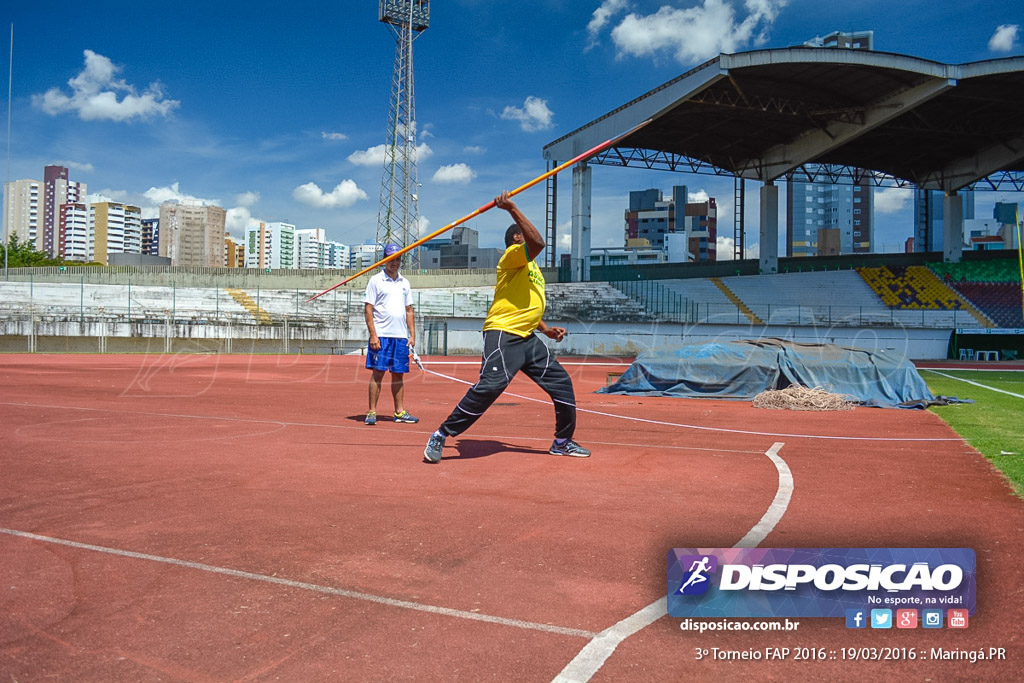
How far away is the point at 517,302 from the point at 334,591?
3671 mm

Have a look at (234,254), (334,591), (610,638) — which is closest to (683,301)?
(334,591)

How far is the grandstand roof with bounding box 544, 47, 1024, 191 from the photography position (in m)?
30.9

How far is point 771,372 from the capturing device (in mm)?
14148

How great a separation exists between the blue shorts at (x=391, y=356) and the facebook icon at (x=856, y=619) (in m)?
6.34

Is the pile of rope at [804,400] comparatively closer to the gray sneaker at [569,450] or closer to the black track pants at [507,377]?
the gray sneaker at [569,450]

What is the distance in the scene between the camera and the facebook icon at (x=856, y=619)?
2.70 m

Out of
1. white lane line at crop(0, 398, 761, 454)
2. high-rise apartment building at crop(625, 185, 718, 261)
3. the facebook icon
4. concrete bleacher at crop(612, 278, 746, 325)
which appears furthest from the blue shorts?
high-rise apartment building at crop(625, 185, 718, 261)

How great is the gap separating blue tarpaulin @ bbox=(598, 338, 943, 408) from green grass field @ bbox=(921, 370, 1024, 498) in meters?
0.98

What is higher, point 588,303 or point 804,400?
point 588,303

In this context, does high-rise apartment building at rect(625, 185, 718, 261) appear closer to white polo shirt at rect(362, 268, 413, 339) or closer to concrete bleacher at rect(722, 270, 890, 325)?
concrete bleacher at rect(722, 270, 890, 325)

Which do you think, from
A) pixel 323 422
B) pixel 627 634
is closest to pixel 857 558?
pixel 627 634

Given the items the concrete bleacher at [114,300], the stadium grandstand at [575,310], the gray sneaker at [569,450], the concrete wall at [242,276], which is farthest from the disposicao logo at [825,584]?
the concrete wall at [242,276]

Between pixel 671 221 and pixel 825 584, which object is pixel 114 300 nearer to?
pixel 825 584

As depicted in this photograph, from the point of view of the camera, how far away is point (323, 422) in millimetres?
8953
